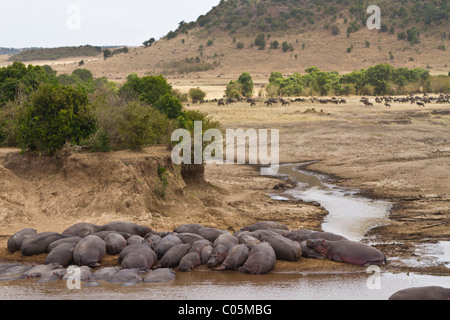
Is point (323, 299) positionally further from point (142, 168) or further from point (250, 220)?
point (142, 168)

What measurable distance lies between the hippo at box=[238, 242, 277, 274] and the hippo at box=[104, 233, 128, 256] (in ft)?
9.12

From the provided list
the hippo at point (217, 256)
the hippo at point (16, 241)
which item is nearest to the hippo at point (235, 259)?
the hippo at point (217, 256)

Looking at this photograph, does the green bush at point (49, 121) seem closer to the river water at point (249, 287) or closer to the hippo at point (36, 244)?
the hippo at point (36, 244)

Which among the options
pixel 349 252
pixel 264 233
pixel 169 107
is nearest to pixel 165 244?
pixel 264 233

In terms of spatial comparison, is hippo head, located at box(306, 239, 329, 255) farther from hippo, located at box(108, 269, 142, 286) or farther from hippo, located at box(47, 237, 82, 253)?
hippo, located at box(47, 237, 82, 253)

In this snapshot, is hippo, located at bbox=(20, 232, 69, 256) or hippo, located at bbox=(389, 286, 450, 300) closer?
hippo, located at bbox=(389, 286, 450, 300)

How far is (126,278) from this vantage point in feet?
34.4

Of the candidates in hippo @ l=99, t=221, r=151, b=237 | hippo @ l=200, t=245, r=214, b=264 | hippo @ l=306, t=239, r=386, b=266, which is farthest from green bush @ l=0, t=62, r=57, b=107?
hippo @ l=306, t=239, r=386, b=266

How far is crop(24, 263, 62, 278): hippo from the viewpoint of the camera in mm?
10742

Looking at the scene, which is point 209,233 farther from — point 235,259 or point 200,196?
point 200,196

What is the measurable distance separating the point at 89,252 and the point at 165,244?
164 centimetres

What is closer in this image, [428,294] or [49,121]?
[428,294]

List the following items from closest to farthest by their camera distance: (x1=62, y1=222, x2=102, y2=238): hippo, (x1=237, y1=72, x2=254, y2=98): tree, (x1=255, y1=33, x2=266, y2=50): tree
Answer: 1. (x1=62, y1=222, x2=102, y2=238): hippo
2. (x1=237, y1=72, x2=254, y2=98): tree
3. (x1=255, y1=33, x2=266, y2=50): tree

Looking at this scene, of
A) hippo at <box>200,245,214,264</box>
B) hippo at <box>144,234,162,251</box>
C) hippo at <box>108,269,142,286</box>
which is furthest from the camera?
hippo at <box>144,234,162,251</box>
